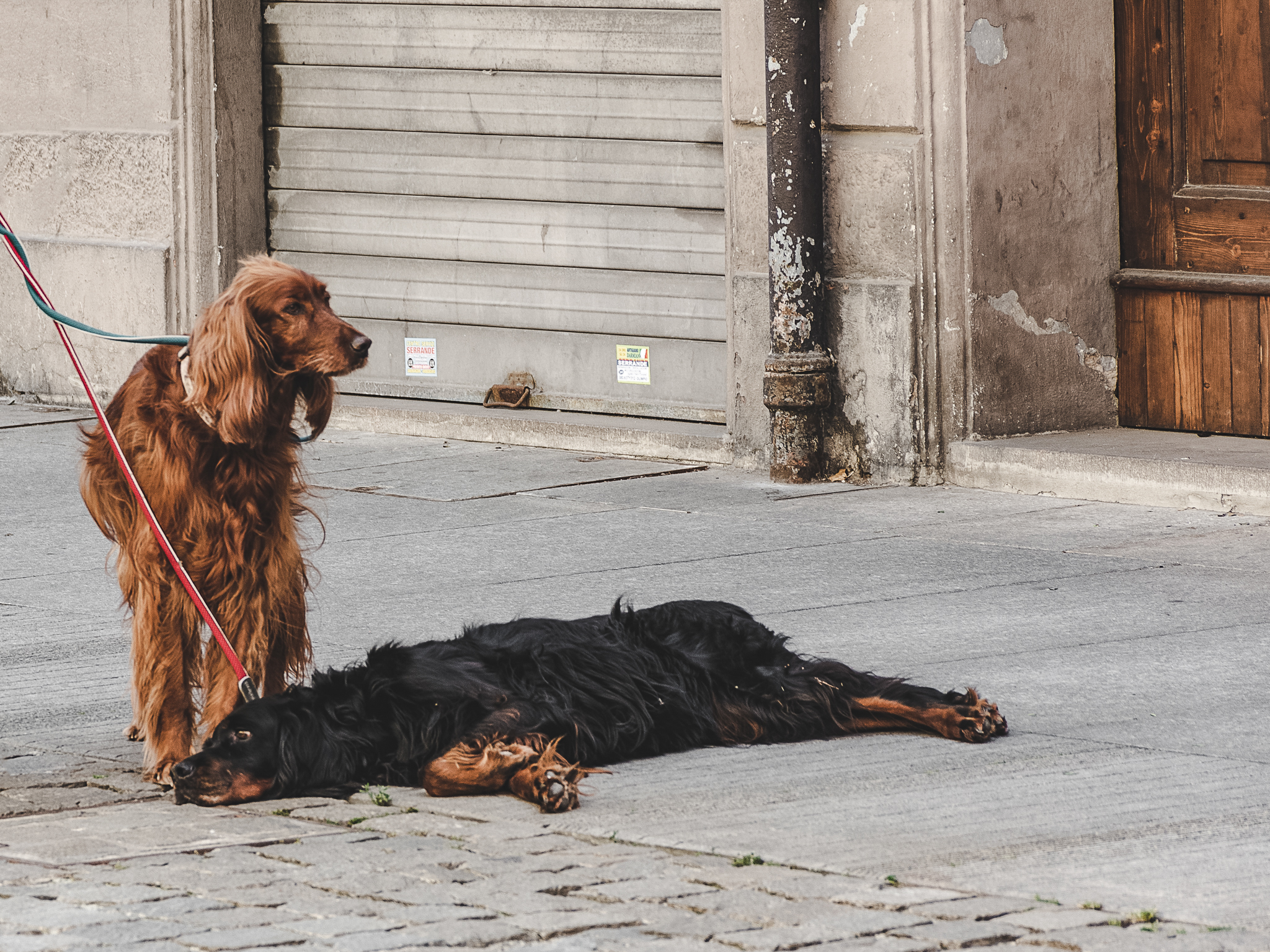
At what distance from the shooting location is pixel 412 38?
11852mm

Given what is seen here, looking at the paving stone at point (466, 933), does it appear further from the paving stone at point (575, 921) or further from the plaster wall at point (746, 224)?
the plaster wall at point (746, 224)

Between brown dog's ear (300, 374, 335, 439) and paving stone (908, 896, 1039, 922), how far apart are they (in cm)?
198

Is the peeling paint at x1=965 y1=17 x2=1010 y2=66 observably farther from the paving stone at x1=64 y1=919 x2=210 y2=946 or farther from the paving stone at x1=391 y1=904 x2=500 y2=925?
the paving stone at x1=64 y1=919 x2=210 y2=946

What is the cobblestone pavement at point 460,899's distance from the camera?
375 centimetres

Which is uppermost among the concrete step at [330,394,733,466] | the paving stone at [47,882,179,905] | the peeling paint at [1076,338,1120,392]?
the peeling paint at [1076,338,1120,392]

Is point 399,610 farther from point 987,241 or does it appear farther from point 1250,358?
point 1250,358

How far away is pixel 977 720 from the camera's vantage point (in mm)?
5227

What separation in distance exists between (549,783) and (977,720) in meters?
1.15

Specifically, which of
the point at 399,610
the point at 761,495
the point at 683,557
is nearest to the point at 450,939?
the point at 399,610

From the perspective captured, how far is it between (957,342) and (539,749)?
5.00 m

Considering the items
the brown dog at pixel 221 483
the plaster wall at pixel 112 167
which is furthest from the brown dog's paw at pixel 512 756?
the plaster wall at pixel 112 167

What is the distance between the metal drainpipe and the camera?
9.58 meters

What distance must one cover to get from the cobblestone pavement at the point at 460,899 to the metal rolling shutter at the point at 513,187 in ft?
21.4

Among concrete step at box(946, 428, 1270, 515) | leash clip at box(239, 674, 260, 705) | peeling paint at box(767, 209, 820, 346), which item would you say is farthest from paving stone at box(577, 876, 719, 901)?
peeling paint at box(767, 209, 820, 346)
